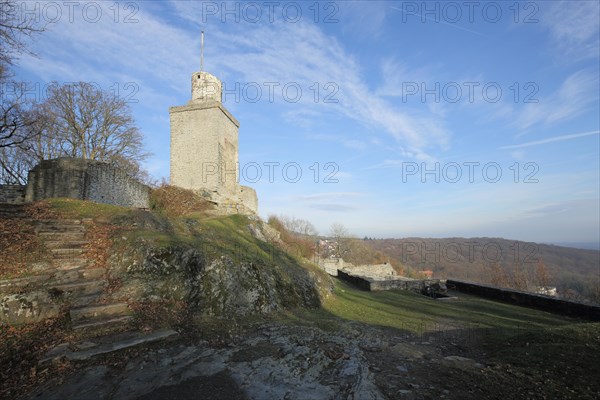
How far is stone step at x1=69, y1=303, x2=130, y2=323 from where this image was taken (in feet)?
14.9

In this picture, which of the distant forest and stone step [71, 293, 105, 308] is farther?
the distant forest

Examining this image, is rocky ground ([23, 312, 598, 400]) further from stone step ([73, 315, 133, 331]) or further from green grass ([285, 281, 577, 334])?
green grass ([285, 281, 577, 334])

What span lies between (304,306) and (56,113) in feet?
90.3

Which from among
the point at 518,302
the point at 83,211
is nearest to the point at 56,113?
the point at 83,211

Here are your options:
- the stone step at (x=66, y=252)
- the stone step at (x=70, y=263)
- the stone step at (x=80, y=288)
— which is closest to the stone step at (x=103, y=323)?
the stone step at (x=80, y=288)

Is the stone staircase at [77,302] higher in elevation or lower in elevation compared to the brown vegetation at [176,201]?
lower

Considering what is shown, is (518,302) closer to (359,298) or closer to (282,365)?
(359,298)

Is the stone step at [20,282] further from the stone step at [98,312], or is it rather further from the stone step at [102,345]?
the stone step at [102,345]

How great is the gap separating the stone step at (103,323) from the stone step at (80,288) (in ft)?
2.80

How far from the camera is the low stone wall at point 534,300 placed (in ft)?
26.0

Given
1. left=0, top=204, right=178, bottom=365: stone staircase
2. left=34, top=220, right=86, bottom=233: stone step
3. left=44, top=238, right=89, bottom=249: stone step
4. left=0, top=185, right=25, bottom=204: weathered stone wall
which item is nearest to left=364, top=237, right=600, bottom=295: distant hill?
left=0, top=185, right=25, bottom=204: weathered stone wall

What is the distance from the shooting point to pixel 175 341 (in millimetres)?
4316

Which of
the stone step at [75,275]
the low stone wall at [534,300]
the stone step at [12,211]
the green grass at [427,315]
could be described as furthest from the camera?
the low stone wall at [534,300]

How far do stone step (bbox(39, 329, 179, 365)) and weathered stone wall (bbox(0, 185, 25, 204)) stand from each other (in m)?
13.0
